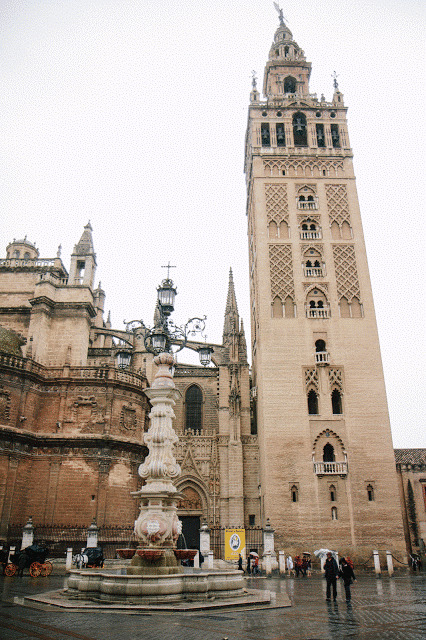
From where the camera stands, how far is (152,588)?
9414mm

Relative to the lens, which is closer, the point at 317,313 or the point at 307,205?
the point at 317,313

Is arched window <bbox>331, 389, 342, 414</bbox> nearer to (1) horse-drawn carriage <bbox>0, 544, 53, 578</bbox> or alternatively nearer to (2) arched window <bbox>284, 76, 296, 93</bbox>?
(1) horse-drawn carriage <bbox>0, 544, 53, 578</bbox>

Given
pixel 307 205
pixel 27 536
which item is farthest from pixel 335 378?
pixel 27 536

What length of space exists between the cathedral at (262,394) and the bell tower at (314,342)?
84 mm

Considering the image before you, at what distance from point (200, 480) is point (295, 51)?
3538 cm

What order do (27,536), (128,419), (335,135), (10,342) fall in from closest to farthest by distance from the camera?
(27,536), (128,419), (10,342), (335,135)

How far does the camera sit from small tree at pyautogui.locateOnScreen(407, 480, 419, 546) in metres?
34.4

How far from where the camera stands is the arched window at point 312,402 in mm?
29703

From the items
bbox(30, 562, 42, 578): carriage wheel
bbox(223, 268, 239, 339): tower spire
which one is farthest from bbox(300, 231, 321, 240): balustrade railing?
bbox(30, 562, 42, 578): carriage wheel

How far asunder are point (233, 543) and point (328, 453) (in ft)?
28.0

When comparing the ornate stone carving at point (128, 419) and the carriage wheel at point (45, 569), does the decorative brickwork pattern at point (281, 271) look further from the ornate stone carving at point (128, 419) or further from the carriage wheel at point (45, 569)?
the carriage wheel at point (45, 569)

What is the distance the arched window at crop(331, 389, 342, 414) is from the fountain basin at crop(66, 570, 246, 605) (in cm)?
1977

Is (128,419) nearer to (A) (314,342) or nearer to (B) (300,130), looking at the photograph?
(A) (314,342)

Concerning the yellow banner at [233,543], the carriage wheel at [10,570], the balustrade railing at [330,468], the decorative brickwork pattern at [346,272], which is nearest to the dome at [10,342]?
the carriage wheel at [10,570]
